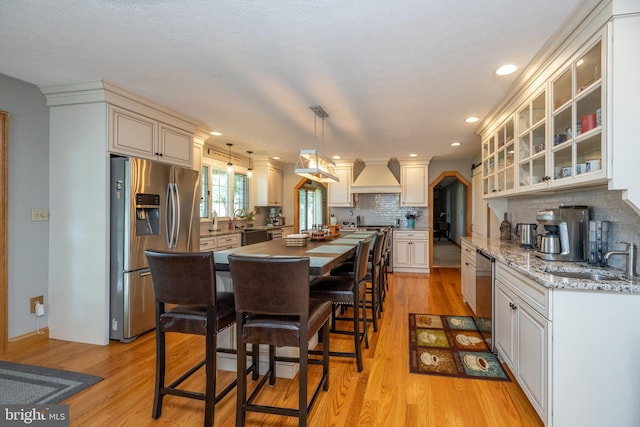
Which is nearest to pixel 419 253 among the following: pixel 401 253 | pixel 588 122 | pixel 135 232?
pixel 401 253

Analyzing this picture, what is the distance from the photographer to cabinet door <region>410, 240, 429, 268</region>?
→ 6.72 metres

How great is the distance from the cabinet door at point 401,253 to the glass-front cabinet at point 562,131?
3495 millimetres

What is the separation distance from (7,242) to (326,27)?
124 inches

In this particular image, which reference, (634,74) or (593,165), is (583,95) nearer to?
(634,74)

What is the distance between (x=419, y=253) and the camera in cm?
674

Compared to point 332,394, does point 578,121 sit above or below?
above

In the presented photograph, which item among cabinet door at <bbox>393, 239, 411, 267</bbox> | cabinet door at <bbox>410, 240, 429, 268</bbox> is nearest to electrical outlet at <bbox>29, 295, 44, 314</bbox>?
cabinet door at <bbox>393, 239, 411, 267</bbox>

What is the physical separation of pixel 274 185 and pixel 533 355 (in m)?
6.01

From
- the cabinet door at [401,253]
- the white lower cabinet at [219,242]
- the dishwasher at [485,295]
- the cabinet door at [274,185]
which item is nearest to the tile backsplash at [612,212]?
the dishwasher at [485,295]

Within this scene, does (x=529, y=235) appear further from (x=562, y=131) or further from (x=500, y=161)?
(x=562, y=131)

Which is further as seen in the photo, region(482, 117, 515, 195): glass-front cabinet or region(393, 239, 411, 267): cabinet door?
region(393, 239, 411, 267): cabinet door

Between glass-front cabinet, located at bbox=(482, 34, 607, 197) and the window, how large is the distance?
4342 mm

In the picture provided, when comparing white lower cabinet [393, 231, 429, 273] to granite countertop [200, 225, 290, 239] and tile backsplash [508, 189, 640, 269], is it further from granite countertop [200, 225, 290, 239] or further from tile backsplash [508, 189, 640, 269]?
tile backsplash [508, 189, 640, 269]

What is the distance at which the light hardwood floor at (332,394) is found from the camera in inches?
77.2
